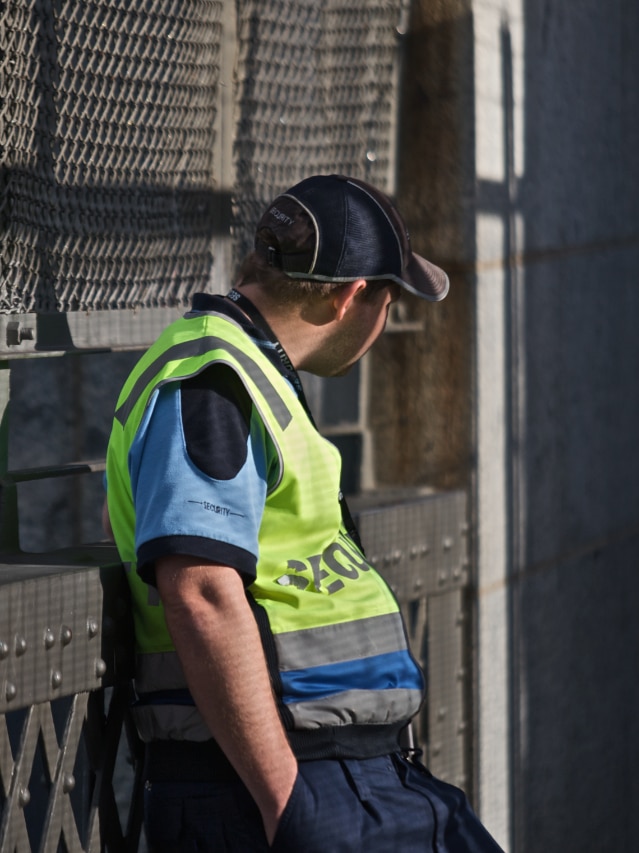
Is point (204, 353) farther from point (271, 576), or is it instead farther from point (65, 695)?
point (65, 695)

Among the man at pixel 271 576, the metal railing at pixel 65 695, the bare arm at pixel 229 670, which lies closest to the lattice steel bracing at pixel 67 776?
the metal railing at pixel 65 695

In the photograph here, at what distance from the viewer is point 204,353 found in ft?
8.33

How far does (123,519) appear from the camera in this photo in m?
2.67

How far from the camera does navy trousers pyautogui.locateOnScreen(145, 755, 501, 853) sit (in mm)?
2496

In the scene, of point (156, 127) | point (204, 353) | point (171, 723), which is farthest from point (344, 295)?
point (156, 127)

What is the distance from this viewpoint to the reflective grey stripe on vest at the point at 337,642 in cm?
259

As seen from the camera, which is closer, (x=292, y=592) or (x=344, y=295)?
(x=292, y=592)

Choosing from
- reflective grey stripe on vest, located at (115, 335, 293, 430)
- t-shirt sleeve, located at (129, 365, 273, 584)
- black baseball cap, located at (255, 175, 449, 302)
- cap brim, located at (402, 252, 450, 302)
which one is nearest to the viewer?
t-shirt sleeve, located at (129, 365, 273, 584)

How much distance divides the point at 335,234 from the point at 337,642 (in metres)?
0.84

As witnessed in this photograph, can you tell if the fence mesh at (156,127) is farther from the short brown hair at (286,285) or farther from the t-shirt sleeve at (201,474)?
the t-shirt sleeve at (201,474)

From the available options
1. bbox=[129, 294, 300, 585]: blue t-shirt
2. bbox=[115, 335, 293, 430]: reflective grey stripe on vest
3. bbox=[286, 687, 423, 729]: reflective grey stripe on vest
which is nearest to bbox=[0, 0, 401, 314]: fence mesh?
bbox=[115, 335, 293, 430]: reflective grey stripe on vest

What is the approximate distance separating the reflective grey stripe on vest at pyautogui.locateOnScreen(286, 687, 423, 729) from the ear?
80 centimetres

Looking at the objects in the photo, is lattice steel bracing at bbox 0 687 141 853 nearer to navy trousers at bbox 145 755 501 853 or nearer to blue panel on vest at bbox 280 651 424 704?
navy trousers at bbox 145 755 501 853

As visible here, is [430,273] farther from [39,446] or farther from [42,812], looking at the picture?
[39,446]
